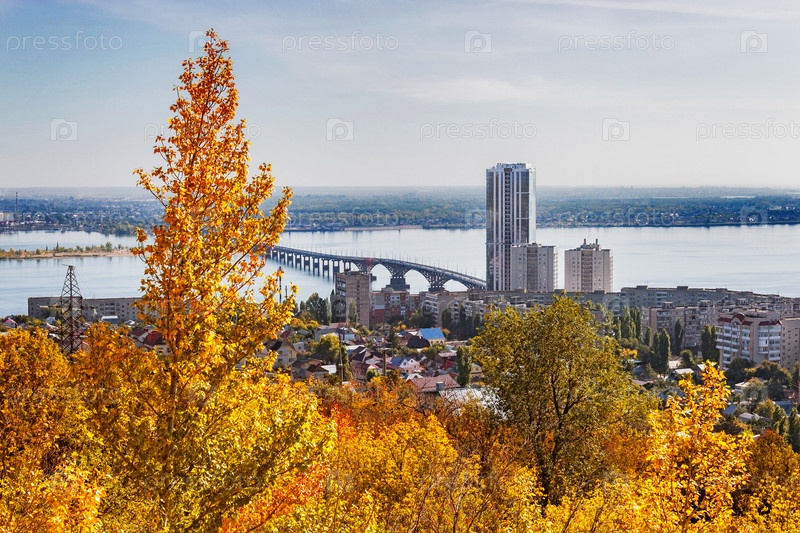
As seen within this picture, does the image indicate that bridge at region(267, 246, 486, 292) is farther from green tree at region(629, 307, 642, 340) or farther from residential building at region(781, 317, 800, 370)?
residential building at region(781, 317, 800, 370)

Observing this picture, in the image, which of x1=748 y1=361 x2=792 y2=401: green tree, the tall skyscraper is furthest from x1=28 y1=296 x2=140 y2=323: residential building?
the tall skyscraper

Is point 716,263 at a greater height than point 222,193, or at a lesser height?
lesser

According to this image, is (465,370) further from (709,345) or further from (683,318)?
(683,318)

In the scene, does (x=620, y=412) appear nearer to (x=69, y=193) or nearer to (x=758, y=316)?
(x=758, y=316)

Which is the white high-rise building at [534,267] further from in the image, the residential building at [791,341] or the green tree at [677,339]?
the residential building at [791,341]

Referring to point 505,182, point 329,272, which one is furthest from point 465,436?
point 329,272
